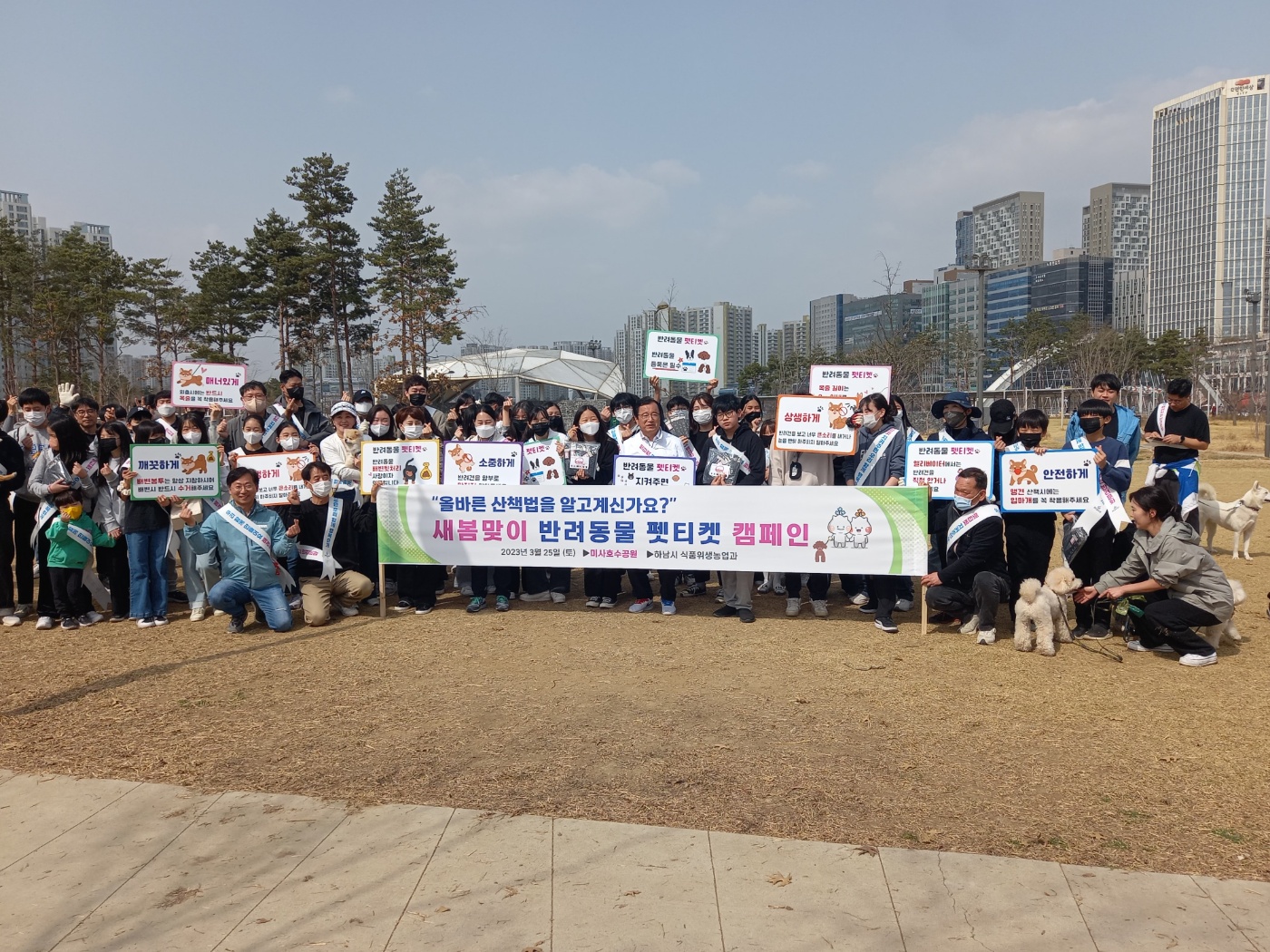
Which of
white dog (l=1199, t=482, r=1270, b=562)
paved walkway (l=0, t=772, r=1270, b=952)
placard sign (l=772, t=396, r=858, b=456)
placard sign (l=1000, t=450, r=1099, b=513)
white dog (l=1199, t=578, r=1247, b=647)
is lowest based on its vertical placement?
paved walkway (l=0, t=772, r=1270, b=952)

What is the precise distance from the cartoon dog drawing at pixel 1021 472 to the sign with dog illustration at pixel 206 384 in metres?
8.62

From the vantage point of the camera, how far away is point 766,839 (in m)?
3.85

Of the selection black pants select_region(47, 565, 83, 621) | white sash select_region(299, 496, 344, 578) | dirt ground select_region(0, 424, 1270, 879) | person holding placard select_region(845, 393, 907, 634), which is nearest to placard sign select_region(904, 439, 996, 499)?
person holding placard select_region(845, 393, 907, 634)

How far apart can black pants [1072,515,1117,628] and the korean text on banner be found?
4.44 ft

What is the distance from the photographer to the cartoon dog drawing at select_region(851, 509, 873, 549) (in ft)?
23.8

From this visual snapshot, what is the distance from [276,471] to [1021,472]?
6558 millimetres

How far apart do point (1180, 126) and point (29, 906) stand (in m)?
153

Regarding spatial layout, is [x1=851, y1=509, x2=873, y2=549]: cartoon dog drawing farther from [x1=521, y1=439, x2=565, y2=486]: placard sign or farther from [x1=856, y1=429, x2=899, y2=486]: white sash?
[x1=521, y1=439, x2=565, y2=486]: placard sign

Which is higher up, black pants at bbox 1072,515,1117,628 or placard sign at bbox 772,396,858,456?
placard sign at bbox 772,396,858,456

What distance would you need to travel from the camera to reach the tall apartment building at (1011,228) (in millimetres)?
151375

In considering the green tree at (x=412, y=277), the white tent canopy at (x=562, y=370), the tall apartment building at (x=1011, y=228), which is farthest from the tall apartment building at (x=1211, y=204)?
the green tree at (x=412, y=277)

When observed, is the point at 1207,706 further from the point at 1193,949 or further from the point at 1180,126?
the point at 1180,126

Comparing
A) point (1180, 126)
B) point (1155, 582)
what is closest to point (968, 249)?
point (1180, 126)

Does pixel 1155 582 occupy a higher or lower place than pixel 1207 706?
higher
